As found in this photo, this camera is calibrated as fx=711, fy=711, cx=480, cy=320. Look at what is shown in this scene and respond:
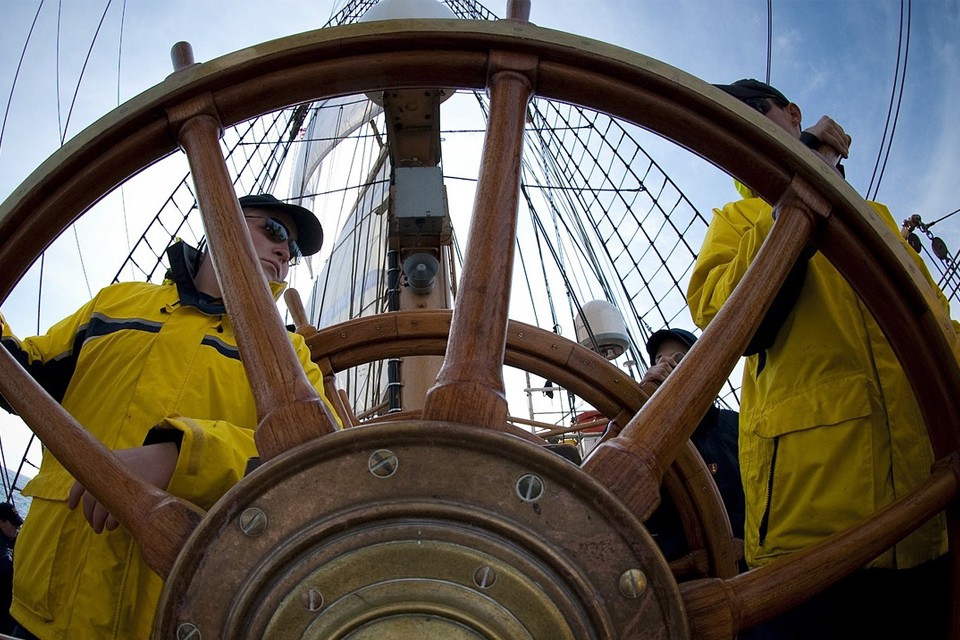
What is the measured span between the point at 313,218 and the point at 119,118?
0.79 m

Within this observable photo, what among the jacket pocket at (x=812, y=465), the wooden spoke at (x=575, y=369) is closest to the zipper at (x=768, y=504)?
the jacket pocket at (x=812, y=465)

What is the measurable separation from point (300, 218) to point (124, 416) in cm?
64

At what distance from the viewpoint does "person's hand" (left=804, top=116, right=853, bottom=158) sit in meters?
0.99

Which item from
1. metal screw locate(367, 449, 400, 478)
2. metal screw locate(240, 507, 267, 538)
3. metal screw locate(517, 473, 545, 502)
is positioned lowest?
metal screw locate(240, 507, 267, 538)

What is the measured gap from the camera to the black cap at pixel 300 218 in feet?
4.72

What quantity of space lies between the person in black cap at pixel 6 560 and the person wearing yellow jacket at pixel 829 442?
7.72 feet

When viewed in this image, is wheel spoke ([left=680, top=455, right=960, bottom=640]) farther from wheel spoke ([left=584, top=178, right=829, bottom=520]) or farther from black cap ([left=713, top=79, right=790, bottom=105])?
black cap ([left=713, top=79, right=790, bottom=105])

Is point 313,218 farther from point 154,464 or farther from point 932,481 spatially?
point 932,481

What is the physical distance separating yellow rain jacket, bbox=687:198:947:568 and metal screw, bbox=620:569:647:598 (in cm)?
48

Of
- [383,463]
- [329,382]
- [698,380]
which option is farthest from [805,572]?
[329,382]

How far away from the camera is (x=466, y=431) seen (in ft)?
1.84

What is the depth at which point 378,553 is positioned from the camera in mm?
548

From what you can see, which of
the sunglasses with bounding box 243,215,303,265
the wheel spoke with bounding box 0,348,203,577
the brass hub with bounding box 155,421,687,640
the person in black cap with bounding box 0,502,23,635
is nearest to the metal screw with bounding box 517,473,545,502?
the brass hub with bounding box 155,421,687,640

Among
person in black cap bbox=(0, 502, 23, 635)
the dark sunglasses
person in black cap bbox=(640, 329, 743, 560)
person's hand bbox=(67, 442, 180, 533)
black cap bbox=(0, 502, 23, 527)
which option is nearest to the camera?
person's hand bbox=(67, 442, 180, 533)
